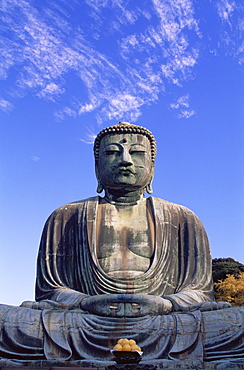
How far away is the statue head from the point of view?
9938mm

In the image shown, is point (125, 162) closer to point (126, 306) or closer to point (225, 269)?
point (126, 306)

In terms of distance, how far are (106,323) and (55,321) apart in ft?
2.43

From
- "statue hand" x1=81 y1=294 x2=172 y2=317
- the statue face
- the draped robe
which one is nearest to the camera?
the draped robe

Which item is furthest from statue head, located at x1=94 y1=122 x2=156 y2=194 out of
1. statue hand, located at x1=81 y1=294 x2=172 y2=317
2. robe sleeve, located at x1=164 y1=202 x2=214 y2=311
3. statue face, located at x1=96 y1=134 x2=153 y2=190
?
statue hand, located at x1=81 y1=294 x2=172 y2=317

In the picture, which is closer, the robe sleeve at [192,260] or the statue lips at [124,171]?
the robe sleeve at [192,260]

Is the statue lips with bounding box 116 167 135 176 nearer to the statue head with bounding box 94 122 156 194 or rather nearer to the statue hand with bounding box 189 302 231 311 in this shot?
the statue head with bounding box 94 122 156 194

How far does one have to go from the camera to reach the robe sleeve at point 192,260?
29.2ft

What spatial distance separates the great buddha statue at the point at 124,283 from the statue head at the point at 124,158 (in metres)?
0.02

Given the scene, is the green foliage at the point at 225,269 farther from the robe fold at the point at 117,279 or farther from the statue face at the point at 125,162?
the statue face at the point at 125,162

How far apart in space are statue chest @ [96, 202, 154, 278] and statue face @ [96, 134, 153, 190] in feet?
1.58

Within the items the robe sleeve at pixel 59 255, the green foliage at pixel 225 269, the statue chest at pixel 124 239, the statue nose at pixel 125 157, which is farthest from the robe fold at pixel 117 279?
the green foliage at pixel 225 269

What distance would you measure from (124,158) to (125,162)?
8 centimetres

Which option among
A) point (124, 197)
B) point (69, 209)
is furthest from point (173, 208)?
point (69, 209)

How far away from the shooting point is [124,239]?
31.4ft
